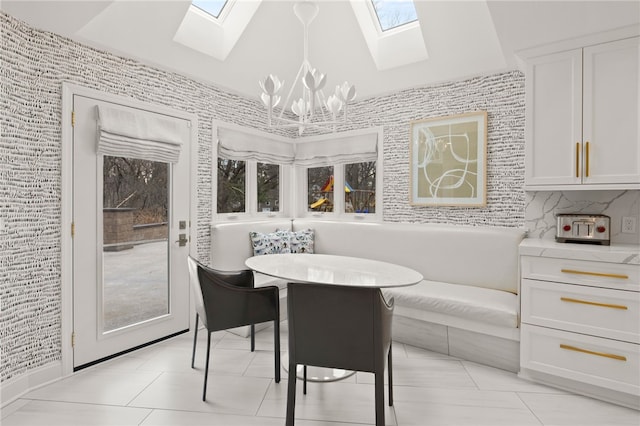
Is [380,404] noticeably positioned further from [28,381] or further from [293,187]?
[293,187]

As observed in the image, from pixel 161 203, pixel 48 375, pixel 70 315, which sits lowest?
pixel 48 375

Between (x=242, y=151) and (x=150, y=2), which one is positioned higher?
(x=150, y=2)

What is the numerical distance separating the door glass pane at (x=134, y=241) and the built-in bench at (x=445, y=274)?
1.86 feet

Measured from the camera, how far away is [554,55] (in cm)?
247

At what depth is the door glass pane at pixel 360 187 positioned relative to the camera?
4.04 m

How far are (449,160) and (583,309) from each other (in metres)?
1.69

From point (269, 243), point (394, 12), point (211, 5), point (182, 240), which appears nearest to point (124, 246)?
point (182, 240)

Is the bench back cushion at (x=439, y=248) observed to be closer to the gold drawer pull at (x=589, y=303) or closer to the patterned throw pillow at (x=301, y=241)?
the patterned throw pillow at (x=301, y=241)

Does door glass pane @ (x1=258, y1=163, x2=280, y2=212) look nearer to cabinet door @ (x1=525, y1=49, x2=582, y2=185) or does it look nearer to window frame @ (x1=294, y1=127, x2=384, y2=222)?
window frame @ (x1=294, y1=127, x2=384, y2=222)

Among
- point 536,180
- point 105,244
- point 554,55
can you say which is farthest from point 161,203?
point 554,55

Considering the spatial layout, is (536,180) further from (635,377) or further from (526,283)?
(635,377)

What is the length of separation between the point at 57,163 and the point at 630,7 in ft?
12.2

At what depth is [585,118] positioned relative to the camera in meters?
2.38

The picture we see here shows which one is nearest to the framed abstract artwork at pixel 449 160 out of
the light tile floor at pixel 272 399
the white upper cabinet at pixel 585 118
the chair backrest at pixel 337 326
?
the white upper cabinet at pixel 585 118
